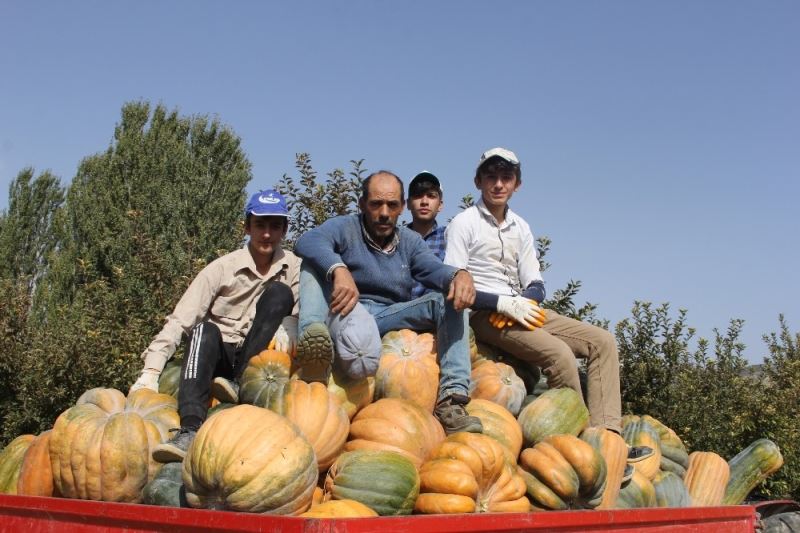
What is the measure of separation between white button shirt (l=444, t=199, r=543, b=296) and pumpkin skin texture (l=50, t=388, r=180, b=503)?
276 cm

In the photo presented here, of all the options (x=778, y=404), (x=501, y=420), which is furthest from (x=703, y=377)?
(x=501, y=420)

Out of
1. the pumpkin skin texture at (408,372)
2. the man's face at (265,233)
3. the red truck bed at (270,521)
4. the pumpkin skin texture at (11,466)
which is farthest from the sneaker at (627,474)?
the pumpkin skin texture at (11,466)

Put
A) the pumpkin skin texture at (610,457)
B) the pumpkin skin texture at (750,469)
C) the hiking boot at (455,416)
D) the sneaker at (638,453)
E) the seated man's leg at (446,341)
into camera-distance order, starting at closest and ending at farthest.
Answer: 1. the hiking boot at (455,416)
2. the seated man's leg at (446,341)
3. the pumpkin skin texture at (610,457)
4. the sneaker at (638,453)
5. the pumpkin skin texture at (750,469)

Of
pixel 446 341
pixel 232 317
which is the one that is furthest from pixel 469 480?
pixel 232 317

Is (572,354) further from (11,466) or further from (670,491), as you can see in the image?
(11,466)

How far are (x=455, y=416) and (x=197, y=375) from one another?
1498 mm

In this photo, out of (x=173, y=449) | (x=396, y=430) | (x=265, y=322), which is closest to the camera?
(x=173, y=449)

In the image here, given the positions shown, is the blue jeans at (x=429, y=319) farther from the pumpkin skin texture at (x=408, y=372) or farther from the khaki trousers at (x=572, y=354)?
the khaki trousers at (x=572, y=354)

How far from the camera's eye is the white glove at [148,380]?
16.4 ft

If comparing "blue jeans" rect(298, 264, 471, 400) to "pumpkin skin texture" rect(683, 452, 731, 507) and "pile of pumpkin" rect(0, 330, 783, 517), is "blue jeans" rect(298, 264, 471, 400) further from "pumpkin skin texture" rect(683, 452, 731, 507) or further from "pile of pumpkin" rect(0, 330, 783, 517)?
"pumpkin skin texture" rect(683, 452, 731, 507)

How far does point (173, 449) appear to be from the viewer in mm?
3896

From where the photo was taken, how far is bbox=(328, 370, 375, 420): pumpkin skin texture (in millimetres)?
4676

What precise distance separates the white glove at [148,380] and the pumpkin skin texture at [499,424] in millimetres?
1931

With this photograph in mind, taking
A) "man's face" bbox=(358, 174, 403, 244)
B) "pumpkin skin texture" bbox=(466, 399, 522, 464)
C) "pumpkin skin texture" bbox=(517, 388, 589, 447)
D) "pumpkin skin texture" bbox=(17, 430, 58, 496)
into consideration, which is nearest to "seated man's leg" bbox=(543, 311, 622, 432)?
"pumpkin skin texture" bbox=(517, 388, 589, 447)
